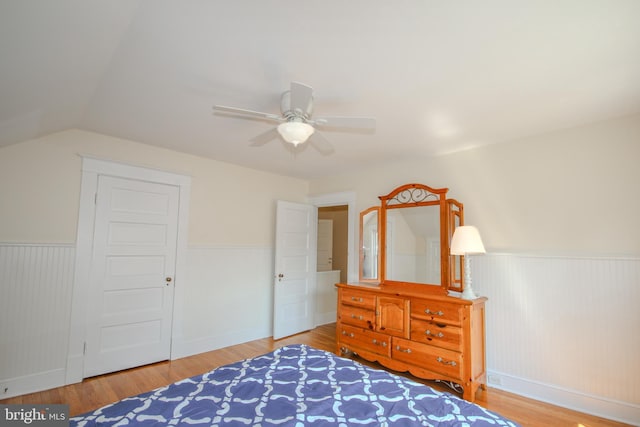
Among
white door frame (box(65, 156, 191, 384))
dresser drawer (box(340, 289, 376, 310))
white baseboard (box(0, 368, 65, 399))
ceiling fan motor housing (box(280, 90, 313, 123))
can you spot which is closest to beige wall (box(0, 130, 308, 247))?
white door frame (box(65, 156, 191, 384))

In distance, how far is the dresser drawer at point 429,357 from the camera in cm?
262

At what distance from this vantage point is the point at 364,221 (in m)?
3.98

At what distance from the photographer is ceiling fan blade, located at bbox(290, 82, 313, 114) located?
64.9 inches

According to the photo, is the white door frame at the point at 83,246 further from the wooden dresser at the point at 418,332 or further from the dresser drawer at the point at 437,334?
the dresser drawer at the point at 437,334

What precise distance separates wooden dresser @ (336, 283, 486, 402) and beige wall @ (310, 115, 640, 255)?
83 cm

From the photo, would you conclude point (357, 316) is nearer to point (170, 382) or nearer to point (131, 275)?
point (170, 382)

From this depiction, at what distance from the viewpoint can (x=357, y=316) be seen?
133 inches

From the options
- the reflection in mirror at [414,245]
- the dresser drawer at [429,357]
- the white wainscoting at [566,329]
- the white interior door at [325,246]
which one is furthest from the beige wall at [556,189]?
the white interior door at [325,246]

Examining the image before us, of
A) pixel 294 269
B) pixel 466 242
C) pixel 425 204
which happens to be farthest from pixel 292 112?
pixel 294 269

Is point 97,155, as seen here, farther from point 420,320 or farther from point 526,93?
point 526,93

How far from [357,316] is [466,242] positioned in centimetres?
144

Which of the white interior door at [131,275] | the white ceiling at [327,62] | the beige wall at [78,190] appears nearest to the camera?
the white ceiling at [327,62]

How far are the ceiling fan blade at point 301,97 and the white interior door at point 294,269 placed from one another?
2.60m

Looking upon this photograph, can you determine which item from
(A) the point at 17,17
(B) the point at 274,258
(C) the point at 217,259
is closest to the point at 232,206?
(C) the point at 217,259
